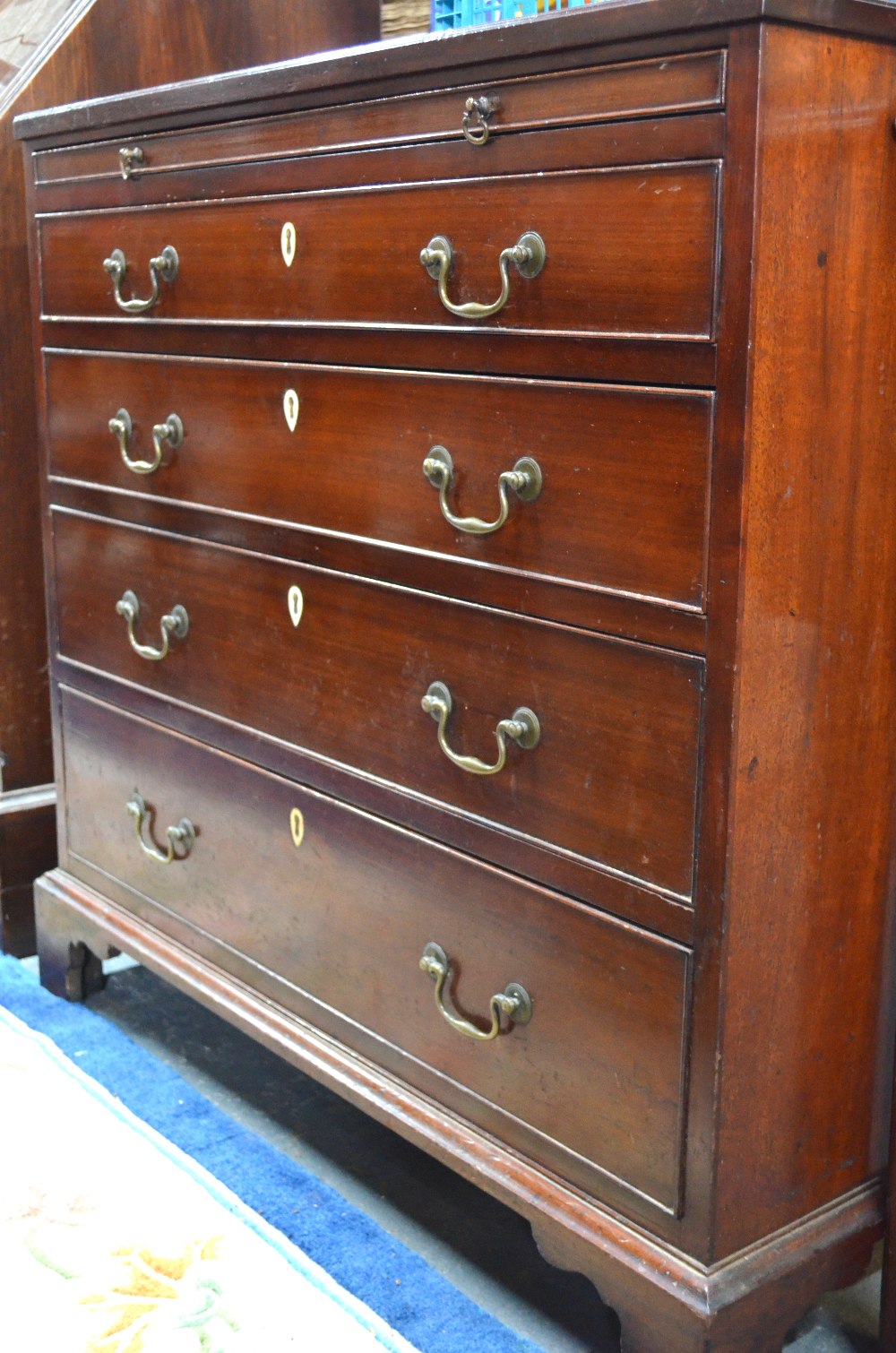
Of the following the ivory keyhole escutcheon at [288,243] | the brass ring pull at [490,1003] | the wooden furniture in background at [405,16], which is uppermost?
the wooden furniture in background at [405,16]

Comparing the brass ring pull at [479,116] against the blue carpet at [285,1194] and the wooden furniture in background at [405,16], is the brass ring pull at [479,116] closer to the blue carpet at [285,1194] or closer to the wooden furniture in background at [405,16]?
the wooden furniture in background at [405,16]

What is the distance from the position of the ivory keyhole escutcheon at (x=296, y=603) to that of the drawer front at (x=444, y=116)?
43 centimetres

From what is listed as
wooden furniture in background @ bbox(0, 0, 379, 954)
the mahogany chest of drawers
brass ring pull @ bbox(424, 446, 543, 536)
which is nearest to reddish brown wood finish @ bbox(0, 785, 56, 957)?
wooden furniture in background @ bbox(0, 0, 379, 954)

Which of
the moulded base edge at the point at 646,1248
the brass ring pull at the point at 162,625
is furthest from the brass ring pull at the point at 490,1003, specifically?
the brass ring pull at the point at 162,625

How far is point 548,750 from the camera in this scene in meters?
1.23

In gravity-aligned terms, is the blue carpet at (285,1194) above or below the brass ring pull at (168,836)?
below

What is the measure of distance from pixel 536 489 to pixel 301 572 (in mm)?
373

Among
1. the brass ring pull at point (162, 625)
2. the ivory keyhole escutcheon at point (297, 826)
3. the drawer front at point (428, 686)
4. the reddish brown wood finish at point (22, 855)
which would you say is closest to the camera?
the drawer front at point (428, 686)

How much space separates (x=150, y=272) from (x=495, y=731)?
28.4 inches

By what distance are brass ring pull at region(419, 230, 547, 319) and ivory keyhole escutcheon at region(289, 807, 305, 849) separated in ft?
1.88

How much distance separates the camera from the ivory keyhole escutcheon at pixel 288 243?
4.66ft

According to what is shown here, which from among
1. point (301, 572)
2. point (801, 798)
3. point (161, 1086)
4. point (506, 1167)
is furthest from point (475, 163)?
point (161, 1086)

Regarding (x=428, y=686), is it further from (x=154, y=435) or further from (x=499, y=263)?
(x=154, y=435)

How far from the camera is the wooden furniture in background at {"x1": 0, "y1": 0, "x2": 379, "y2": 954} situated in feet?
6.68
